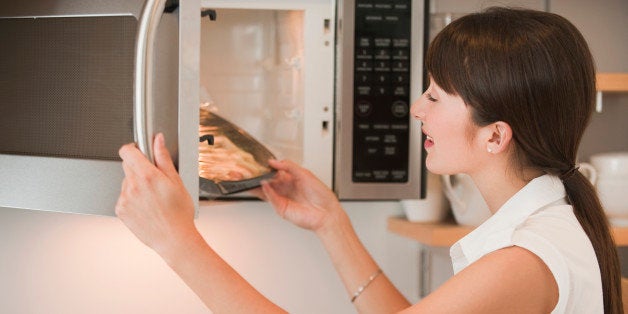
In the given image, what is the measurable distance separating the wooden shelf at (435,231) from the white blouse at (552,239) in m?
0.28

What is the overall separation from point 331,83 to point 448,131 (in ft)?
1.27

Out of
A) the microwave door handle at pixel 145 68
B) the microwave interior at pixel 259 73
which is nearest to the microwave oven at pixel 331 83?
the microwave interior at pixel 259 73

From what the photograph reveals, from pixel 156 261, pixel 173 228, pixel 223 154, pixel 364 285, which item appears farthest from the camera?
pixel 156 261

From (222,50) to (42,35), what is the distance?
0.40 metres

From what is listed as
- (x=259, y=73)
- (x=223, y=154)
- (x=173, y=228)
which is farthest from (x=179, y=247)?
(x=259, y=73)

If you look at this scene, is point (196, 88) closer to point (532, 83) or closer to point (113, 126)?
point (113, 126)

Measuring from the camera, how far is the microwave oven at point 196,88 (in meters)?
0.94

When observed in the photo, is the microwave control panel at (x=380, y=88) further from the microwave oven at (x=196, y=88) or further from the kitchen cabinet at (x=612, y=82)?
the kitchen cabinet at (x=612, y=82)

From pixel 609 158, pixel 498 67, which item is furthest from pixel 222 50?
pixel 609 158

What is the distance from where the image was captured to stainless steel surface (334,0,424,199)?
57.7 inches

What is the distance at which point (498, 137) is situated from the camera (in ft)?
3.64

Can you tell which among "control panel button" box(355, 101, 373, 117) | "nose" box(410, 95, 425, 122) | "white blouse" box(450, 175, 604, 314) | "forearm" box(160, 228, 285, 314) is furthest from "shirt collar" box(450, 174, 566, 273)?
"control panel button" box(355, 101, 373, 117)

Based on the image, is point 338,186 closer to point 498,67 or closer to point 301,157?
point 301,157

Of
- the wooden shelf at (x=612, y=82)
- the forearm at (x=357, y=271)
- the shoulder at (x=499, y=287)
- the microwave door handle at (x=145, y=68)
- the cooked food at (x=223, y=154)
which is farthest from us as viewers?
the wooden shelf at (x=612, y=82)
